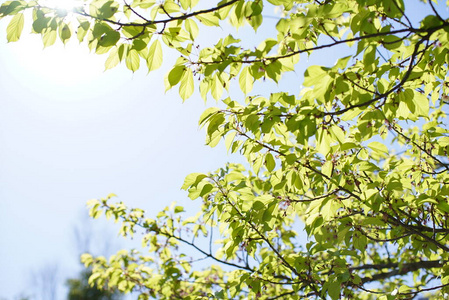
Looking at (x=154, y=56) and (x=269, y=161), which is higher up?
(x=154, y=56)

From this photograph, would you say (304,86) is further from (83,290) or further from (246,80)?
(83,290)

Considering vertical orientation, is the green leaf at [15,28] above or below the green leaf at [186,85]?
above

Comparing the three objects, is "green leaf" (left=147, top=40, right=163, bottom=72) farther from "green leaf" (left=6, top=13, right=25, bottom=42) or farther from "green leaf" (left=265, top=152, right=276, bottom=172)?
"green leaf" (left=265, top=152, right=276, bottom=172)

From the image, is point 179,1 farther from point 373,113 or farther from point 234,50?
point 373,113

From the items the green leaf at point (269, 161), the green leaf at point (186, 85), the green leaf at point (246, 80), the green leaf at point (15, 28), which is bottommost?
the green leaf at point (269, 161)

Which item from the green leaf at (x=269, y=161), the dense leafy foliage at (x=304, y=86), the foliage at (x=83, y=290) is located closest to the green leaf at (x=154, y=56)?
the dense leafy foliage at (x=304, y=86)

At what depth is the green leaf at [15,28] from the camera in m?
1.43

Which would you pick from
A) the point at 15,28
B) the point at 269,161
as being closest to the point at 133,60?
the point at 15,28

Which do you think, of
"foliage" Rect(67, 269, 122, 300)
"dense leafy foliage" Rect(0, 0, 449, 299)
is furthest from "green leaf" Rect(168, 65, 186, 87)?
"foliage" Rect(67, 269, 122, 300)

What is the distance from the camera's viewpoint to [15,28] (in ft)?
4.74

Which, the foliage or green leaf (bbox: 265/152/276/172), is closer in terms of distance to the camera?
green leaf (bbox: 265/152/276/172)

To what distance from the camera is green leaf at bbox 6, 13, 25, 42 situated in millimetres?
1434

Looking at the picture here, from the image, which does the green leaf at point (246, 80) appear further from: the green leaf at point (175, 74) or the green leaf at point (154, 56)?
the green leaf at point (154, 56)

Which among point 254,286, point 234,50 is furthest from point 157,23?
point 254,286
